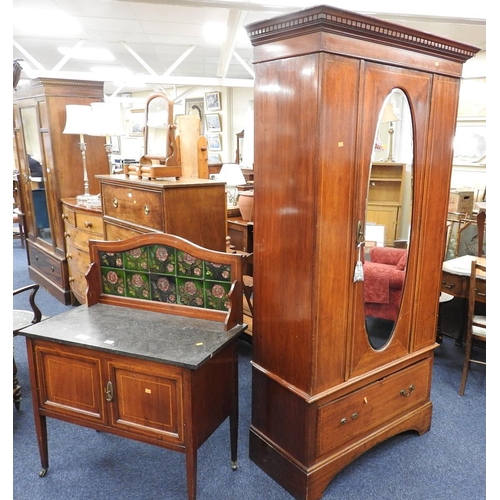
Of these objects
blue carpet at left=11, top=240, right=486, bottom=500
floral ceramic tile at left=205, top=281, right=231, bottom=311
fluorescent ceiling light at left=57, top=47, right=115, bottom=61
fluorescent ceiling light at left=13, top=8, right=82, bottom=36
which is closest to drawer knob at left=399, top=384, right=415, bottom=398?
blue carpet at left=11, top=240, right=486, bottom=500

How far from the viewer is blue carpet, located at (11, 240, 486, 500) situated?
6.64 feet

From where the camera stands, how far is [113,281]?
2219mm

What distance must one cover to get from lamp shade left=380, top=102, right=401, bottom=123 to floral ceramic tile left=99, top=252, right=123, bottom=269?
1.38 m

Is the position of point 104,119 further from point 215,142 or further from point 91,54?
point 215,142

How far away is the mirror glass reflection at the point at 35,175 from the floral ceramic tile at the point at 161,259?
9.25 feet

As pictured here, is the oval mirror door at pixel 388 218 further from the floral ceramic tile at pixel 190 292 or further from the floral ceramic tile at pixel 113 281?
the floral ceramic tile at pixel 113 281

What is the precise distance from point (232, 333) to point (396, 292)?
0.84 m

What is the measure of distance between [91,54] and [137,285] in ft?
20.7

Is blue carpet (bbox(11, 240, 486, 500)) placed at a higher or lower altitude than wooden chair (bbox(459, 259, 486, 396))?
lower

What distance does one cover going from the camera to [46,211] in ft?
14.8

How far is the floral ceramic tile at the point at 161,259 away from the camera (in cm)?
205

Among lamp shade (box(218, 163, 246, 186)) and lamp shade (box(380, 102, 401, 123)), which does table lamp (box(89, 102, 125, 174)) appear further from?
lamp shade (box(380, 102, 401, 123))

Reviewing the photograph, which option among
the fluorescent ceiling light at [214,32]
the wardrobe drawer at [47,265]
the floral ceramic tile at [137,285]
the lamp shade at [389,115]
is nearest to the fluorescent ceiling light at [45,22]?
the fluorescent ceiling light at [214,32]

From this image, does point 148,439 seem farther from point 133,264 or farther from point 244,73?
point 244,73
